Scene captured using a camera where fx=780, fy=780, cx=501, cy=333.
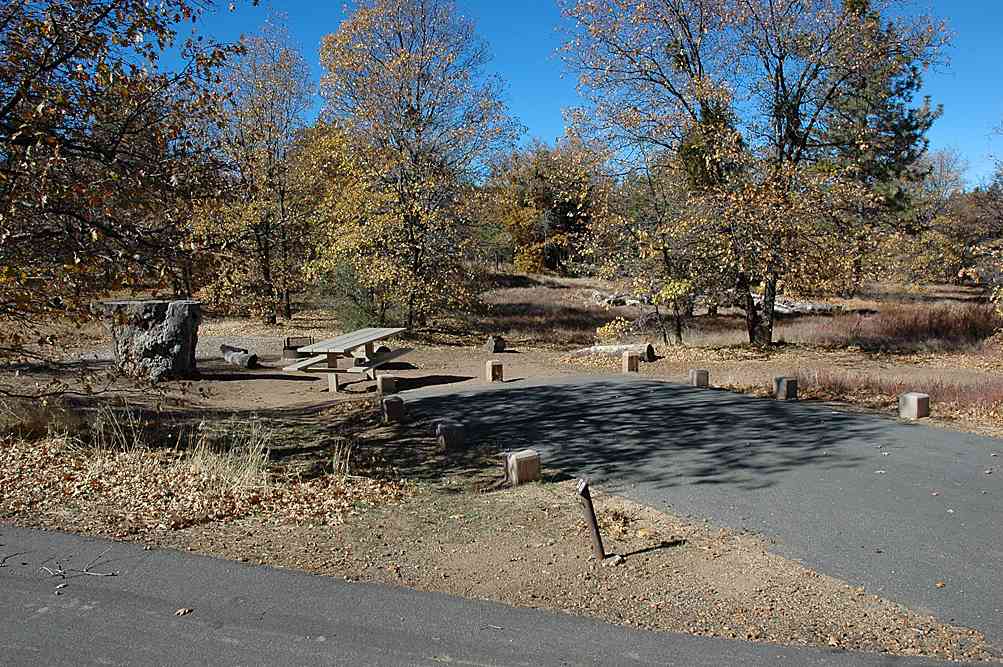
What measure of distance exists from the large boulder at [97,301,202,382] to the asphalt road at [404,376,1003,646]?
4838mm

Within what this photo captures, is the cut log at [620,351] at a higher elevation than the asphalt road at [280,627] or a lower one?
higher

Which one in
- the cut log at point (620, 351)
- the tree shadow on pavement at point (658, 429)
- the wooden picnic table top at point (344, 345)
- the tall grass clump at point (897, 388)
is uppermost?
the wooden picnic table top at point (344, 345)

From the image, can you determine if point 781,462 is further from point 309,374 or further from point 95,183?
point 309,374

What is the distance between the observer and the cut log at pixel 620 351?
15.7m

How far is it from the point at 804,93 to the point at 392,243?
9.93m

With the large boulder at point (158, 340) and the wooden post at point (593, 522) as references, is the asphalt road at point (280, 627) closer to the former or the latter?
the wooden post at point (593, 522)

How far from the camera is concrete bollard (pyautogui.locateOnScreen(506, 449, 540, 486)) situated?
6746 mm

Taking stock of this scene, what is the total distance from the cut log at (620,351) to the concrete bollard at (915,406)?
648 centimetres

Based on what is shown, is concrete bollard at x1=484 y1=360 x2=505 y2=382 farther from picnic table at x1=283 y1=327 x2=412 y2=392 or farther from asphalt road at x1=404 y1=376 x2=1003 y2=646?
asphalt road at x1=404 y1=376 x2=1003 y2=646

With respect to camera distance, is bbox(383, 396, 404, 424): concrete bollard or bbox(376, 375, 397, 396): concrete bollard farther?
bbox(376, 375, 397, 396): concrete bollard

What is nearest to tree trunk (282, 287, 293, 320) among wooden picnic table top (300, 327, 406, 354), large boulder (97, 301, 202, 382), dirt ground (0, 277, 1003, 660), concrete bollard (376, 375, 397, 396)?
large boulder (97, 301, 202, 382)

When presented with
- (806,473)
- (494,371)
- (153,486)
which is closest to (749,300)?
(494,371)

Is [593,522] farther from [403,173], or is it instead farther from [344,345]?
[403,173]

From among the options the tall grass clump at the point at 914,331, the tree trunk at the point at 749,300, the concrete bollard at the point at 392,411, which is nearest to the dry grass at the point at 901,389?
the tree trunk at the point at 749,300
